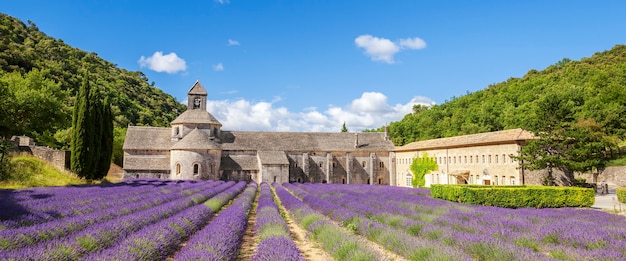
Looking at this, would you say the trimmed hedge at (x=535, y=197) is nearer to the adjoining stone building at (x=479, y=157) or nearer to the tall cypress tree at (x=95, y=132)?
the adjoining stone building at (x=479, y=157)

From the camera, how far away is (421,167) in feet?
127

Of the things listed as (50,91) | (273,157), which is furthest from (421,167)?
(50,91)

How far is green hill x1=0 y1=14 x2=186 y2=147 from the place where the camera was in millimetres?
26750

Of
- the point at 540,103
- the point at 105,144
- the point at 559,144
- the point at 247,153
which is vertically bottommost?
the point at 247,153

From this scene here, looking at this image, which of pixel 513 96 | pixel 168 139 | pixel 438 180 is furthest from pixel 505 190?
pixel 513 96

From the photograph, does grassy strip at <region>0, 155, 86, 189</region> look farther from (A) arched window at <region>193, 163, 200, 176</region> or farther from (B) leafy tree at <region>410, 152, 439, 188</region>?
(B) leafy tree at <region>410, 152, 439, 188</region>

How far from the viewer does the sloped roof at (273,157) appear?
4034cm

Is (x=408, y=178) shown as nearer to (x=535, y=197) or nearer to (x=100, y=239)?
(x=535, y=197)

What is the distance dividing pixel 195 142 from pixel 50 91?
13.0 meters

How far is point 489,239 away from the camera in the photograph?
7.63 meters

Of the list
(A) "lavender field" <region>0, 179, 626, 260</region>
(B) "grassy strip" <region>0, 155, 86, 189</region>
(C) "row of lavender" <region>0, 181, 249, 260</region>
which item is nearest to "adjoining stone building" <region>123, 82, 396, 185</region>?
(B) "grassy strip" <region>0, 155, 86, 189</region>

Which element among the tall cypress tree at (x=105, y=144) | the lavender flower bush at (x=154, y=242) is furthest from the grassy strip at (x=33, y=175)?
the lavender flower bush at (x=154, y=242)

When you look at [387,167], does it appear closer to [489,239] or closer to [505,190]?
[505,190]

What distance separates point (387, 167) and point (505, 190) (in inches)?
1058
